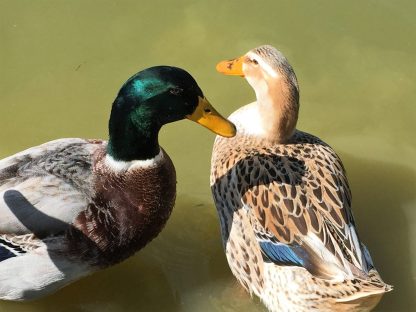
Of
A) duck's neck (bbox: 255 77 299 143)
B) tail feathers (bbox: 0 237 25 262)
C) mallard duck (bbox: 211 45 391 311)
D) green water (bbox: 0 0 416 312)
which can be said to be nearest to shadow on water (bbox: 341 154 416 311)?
green water (bbox: 0 0 416 312)

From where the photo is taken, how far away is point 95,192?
3.76 metres

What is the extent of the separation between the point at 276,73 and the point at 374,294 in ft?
4.14

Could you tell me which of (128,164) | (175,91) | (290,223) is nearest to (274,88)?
(175,91)

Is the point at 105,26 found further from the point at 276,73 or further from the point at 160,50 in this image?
the point at 276,73

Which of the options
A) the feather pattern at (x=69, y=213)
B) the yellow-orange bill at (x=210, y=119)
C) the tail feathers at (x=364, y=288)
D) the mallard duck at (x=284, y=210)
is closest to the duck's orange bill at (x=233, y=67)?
the mallard duck at (x=284, y=210)

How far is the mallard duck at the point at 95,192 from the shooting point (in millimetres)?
3611

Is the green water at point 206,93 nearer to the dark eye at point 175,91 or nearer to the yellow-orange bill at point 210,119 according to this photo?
the yellow-orange bill at point 210,119

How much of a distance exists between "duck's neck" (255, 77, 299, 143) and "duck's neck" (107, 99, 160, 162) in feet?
2.08

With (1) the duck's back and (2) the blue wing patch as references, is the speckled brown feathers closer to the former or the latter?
(1) the duck's back

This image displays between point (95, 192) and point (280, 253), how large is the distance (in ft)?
3.30

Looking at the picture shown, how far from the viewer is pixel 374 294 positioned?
3430 mm

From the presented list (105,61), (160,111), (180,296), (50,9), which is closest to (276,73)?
(160,111)

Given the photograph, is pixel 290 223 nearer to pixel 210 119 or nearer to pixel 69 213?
pixel 210 119

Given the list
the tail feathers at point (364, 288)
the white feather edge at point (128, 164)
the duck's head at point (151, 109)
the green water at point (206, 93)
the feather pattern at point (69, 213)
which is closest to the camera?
the tail feathers at point (364, 288)
